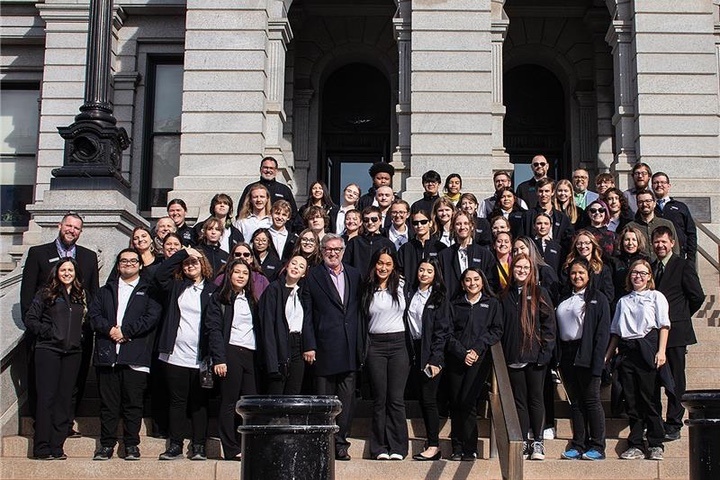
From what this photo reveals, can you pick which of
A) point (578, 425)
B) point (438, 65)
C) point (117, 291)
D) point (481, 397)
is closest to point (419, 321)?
point (481, 397)

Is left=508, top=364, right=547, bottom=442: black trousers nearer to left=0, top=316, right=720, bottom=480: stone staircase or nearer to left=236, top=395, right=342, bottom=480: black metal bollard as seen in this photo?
left=0, top=316, right=720, bottom=480: stone staircase

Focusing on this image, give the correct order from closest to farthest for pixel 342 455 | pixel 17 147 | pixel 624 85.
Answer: pixel 342 455
pixel 624 85
pixel 17 147

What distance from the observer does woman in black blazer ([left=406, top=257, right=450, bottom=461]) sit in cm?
926

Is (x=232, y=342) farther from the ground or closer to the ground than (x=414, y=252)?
closer to the ground

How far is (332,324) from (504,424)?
2.02 m

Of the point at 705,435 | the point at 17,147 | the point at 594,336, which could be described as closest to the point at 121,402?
the point at 594,336

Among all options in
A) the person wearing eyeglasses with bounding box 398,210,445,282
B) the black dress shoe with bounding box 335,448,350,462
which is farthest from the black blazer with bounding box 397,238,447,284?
the black dress shoe with bounding box 335,448,350,462

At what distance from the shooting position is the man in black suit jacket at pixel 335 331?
9.27 meters

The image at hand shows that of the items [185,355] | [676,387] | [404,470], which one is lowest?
[404,470]

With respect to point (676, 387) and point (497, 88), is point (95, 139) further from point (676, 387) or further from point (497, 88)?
point (676, 387)

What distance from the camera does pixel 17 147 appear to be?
20.1 m

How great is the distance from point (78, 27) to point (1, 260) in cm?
446

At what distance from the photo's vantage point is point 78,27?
19.0 m

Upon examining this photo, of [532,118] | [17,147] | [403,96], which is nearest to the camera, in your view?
[403,96]
